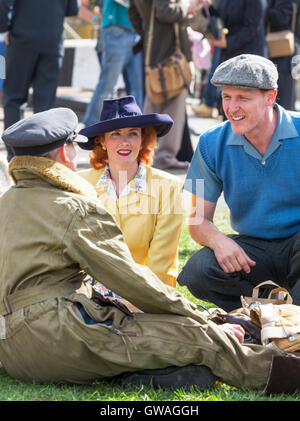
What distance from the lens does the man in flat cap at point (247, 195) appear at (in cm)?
432

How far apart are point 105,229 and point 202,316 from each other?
57cm

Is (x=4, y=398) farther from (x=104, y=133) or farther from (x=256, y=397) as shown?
(x=104, y=133)

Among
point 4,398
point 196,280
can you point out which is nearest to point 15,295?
point 4,398

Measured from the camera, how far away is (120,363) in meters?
3.34

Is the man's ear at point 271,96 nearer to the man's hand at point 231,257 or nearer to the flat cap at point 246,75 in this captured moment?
the flat cap at point 246,75

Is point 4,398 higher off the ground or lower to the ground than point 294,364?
lower

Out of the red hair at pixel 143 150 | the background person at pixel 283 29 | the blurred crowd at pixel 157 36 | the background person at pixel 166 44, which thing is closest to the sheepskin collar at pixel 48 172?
the red hair at pixel 143 150

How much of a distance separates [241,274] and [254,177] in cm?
53

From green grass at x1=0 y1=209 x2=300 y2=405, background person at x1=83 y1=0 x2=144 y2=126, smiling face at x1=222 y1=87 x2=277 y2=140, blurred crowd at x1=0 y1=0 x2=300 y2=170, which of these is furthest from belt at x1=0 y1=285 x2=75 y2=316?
background person at x1=83 y1=0 x2=144 y2=126

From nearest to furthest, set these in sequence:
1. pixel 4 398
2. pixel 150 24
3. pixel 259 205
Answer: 1. pixel 4 398
2. pixel 259 205
3. pixel 150 24

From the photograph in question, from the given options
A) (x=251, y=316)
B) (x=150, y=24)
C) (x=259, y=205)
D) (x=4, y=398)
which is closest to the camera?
(x=4, y=398)

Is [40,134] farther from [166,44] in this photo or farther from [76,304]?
[166,44]

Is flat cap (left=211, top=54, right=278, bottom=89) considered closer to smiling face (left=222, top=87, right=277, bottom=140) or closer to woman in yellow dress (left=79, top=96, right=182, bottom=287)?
smiling face (left=222, top=87, right=277, bottom=140)

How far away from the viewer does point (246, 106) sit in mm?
4254
